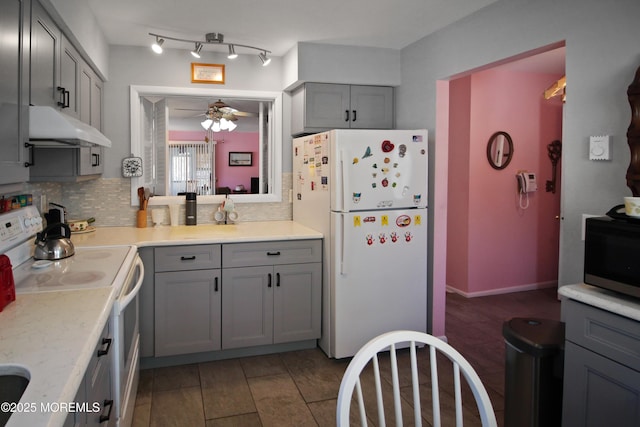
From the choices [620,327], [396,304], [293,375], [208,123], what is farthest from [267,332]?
[208,123]

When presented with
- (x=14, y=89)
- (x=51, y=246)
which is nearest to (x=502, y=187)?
(x=51, y=246)

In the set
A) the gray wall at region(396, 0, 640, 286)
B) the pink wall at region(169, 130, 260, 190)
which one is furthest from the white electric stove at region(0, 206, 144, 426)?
the pink wall at region(169, 130, 260, 190)

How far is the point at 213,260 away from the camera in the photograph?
3.26 m

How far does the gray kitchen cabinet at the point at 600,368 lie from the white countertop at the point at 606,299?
1.1 inches

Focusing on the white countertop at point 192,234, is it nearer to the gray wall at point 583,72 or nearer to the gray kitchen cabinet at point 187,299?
the gray kitchen cabinet at point 187,299

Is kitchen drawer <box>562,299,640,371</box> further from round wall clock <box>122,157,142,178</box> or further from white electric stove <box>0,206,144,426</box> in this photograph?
round wall clock <box>122,157,142,178</box>

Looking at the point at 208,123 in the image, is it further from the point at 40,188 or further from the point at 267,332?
the point at 267,332

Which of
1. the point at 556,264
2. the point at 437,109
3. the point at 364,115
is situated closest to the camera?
the point at 437,109

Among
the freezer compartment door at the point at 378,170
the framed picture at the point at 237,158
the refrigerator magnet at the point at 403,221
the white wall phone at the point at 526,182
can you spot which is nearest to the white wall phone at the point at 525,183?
the white wall phone at the point at 526,182

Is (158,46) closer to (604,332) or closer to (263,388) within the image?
(263,388)

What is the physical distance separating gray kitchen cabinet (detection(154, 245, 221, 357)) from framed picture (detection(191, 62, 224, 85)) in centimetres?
148

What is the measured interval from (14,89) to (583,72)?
96.0 inches

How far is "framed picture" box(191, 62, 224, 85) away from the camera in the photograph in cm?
388

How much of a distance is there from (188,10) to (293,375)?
8.00 ft
